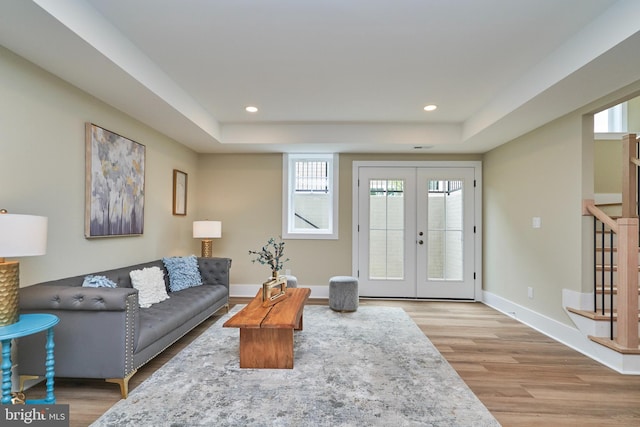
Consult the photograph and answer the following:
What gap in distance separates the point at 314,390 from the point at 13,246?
2040mm

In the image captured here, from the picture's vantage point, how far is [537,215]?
3.79 metres

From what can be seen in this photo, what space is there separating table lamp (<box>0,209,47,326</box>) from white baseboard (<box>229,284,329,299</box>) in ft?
11.2

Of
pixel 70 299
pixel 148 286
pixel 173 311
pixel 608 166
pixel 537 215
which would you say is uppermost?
pixel 608 166

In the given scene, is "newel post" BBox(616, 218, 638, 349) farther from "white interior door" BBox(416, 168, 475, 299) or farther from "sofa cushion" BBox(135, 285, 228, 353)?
"sofa cushion" BBox(135, 285, 228, 353)

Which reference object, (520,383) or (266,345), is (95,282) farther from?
(520,383)

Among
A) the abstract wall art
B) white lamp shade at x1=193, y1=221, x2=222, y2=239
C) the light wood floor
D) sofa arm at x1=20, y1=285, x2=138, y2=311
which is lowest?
the light wood floor

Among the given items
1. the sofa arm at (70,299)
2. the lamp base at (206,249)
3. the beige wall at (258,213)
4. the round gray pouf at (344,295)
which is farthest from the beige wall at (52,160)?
the round gray pouf at (344,295)

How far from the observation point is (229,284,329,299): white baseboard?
5.18m

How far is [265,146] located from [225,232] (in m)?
1.61

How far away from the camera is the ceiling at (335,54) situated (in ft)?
6.70

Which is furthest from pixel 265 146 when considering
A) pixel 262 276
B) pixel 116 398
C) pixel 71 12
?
pixel 116 398

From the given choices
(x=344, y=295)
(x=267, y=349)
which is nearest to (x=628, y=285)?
(x=344, y=295)

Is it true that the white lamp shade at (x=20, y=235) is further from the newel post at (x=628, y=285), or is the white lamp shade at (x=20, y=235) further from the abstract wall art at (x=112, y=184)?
the newel post at (x=628, y=285)

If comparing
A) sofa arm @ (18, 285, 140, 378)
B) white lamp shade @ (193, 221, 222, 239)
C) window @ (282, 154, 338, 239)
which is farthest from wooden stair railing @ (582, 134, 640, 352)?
white lamp shade @ (193, 221, 222, 239)
